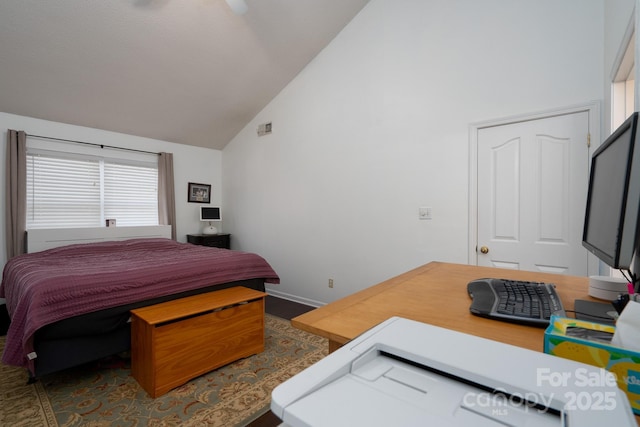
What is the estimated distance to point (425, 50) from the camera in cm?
291

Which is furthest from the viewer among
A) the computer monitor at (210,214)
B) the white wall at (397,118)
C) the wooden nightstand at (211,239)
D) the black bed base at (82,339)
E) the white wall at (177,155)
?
the computer monitor at (210,214)

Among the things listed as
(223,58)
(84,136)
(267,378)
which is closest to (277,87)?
(223,58)

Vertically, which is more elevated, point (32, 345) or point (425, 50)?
point (425, 50)

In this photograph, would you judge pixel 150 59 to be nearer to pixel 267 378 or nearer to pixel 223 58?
pixel 223 58

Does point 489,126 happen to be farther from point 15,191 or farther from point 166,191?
point 15,191

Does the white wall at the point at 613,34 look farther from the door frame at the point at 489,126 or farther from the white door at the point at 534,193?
the white door at the point at 534,193

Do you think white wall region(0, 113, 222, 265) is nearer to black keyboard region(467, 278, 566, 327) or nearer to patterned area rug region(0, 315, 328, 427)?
patterned area rug region(0, 315, 328, 427)

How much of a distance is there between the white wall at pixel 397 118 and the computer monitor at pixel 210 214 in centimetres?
96

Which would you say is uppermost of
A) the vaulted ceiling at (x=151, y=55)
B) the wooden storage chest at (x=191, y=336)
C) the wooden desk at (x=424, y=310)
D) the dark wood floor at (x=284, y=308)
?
the vaulted ceiling at (x=151, y=55)

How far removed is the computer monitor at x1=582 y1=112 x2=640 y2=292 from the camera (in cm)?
63

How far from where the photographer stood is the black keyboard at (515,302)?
0.79m

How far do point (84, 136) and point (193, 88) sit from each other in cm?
152

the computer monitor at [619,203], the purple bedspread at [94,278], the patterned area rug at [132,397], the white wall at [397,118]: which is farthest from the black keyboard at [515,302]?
the purple bedspread at [94,278]

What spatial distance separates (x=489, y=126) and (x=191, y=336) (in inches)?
111
